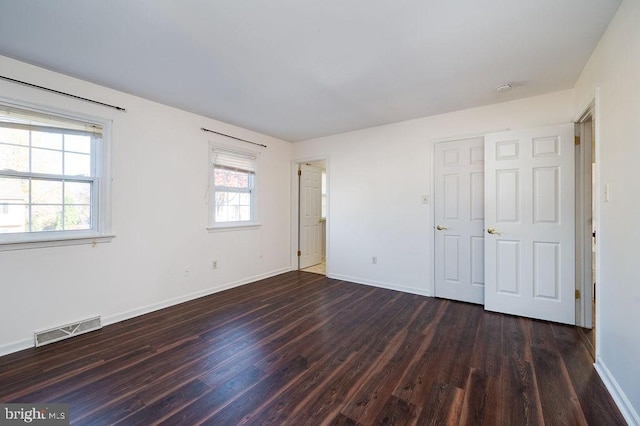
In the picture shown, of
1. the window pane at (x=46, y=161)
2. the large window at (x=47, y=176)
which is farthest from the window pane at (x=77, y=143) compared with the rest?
the window pane at (x=46, y=161)

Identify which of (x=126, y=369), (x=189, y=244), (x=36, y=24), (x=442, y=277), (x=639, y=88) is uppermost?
(x=36, y=24)

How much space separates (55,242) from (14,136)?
3.25 feet

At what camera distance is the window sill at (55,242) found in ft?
7.50

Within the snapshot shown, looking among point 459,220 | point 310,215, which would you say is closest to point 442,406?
point 459,220

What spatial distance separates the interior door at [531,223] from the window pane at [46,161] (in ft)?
15.1


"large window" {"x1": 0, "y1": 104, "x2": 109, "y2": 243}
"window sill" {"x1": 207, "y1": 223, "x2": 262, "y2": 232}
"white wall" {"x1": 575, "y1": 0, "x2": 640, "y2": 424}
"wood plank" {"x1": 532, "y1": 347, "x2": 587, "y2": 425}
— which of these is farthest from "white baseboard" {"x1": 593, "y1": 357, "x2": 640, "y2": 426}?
"large window" {"x1": 0, "y1": 104, "x2": 109, "y2": 243}

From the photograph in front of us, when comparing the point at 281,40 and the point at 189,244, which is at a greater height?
the point at 281,40

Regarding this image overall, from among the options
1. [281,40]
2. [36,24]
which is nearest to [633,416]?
[281,40]

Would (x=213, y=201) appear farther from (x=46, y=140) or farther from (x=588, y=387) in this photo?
(x=588, y=387)

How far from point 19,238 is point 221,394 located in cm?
231

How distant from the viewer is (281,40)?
2043 mm

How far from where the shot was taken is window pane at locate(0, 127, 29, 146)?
7.50 ft

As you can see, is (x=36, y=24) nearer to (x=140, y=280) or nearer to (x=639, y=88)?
(x=140, y=280)

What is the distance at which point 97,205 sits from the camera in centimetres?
281
